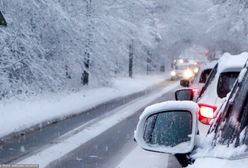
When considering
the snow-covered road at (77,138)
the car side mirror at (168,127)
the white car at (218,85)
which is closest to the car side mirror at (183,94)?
the white car at (218,85)

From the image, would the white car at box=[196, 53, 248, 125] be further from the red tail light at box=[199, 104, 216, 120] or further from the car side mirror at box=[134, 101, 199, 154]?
the car side mirror at box=[134, 101, 199, 154]

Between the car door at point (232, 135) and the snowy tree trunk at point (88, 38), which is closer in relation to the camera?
the car door at point (232, 135)

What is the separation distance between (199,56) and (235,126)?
3867 inches

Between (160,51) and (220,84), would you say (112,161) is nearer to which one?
(220,84)

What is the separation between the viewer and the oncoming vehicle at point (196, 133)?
232cm

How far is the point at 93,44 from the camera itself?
1071 inches

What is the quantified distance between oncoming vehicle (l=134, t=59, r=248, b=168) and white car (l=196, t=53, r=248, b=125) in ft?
8.65

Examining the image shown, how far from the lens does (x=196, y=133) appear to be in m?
3.13

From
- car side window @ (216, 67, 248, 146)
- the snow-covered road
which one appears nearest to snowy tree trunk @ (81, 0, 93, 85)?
the snow-covered road

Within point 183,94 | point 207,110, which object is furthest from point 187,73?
point 207,110

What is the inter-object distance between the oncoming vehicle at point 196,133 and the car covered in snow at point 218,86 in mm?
2637

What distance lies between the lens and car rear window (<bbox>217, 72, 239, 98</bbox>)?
6352 mm

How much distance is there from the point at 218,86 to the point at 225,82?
0.29 m

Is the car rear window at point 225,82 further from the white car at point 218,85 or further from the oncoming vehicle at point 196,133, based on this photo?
the oncoming vehicle at point 196,133
